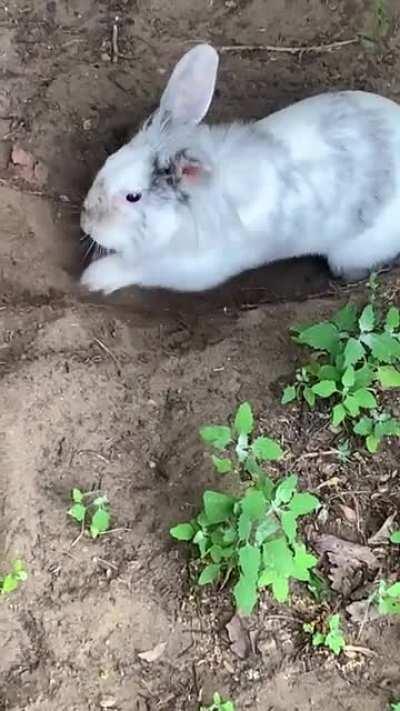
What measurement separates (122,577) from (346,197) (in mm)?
2001

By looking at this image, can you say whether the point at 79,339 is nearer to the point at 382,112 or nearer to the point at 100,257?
the point at 100,257

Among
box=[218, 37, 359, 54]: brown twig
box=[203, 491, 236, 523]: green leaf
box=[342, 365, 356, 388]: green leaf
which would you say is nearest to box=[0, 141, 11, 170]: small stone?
box=[218, 37, 359, 54]: brown twig

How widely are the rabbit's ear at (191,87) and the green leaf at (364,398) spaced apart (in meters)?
1.49

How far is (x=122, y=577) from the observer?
12.6ft

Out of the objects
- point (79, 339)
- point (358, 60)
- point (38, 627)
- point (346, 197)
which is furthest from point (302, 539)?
point (358, 60)

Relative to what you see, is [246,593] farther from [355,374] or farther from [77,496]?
[355,374]

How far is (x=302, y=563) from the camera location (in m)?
3.69

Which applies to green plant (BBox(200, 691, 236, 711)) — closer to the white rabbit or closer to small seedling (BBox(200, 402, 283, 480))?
small seedling (BBox(200, 402, 283, 480))

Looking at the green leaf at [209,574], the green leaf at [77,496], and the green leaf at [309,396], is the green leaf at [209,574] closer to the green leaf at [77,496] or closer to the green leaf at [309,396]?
the green leaf at [77,496]

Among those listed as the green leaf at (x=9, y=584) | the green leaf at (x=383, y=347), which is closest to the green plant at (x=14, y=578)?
the green leaf at (x=9, y=584)

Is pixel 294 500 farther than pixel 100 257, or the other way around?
pixel 100 257

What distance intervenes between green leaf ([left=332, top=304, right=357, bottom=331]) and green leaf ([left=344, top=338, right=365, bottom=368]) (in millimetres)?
156

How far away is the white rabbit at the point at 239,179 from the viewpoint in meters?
4.70

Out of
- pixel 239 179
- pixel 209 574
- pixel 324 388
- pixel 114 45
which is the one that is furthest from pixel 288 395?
pixel 114 45
